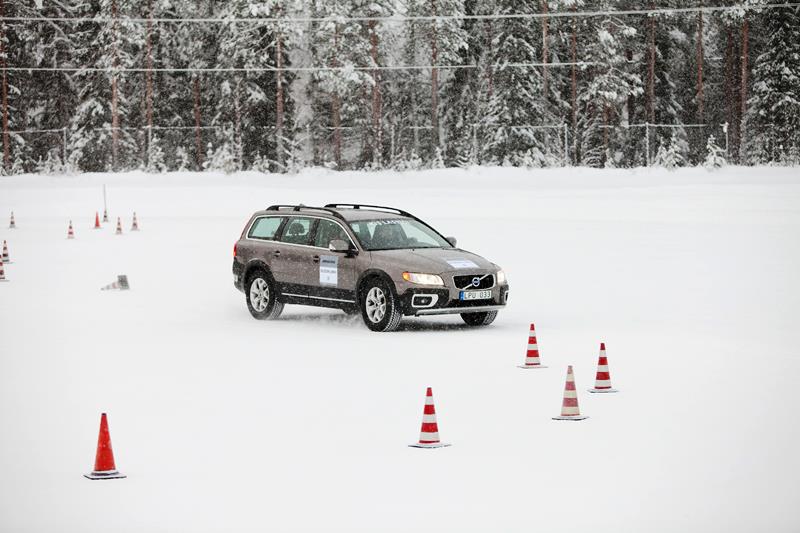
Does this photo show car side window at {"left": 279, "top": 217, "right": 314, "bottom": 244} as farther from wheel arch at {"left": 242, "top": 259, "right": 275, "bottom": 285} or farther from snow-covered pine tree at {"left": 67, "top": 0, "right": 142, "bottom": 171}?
snow-covered pine tree at {"left": 67, "top": 0, "right": 142, "bottom": 171}

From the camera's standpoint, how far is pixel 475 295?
18.8 meters

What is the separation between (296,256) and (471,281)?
105 inches

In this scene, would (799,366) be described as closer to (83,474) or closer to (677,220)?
(83,474)

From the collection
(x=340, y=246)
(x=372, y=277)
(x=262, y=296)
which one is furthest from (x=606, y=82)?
(x=372, y=277)

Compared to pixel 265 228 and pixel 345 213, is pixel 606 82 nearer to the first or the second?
pixel 265 228

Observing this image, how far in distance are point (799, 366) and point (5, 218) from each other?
40.1 metres

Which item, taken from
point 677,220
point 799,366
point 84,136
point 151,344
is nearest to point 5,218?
point 677,220

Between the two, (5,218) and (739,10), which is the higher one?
(739,10)

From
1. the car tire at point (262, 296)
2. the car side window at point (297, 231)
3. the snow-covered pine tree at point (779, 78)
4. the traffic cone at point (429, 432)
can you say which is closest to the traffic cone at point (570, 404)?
the traffic cone at point (429, 432)

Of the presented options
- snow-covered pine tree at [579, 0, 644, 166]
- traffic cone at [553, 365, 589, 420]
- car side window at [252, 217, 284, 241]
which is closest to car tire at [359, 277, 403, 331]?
car side window at [252, 217, 284, 241]

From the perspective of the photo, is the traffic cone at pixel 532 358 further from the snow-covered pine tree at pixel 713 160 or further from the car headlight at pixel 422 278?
the snow-covered pine tree at pixel 713 160

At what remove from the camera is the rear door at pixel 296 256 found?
20.0m

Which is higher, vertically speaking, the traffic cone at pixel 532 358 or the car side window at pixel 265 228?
the car side window at pixel 265 228

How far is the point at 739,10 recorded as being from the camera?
244 ft
